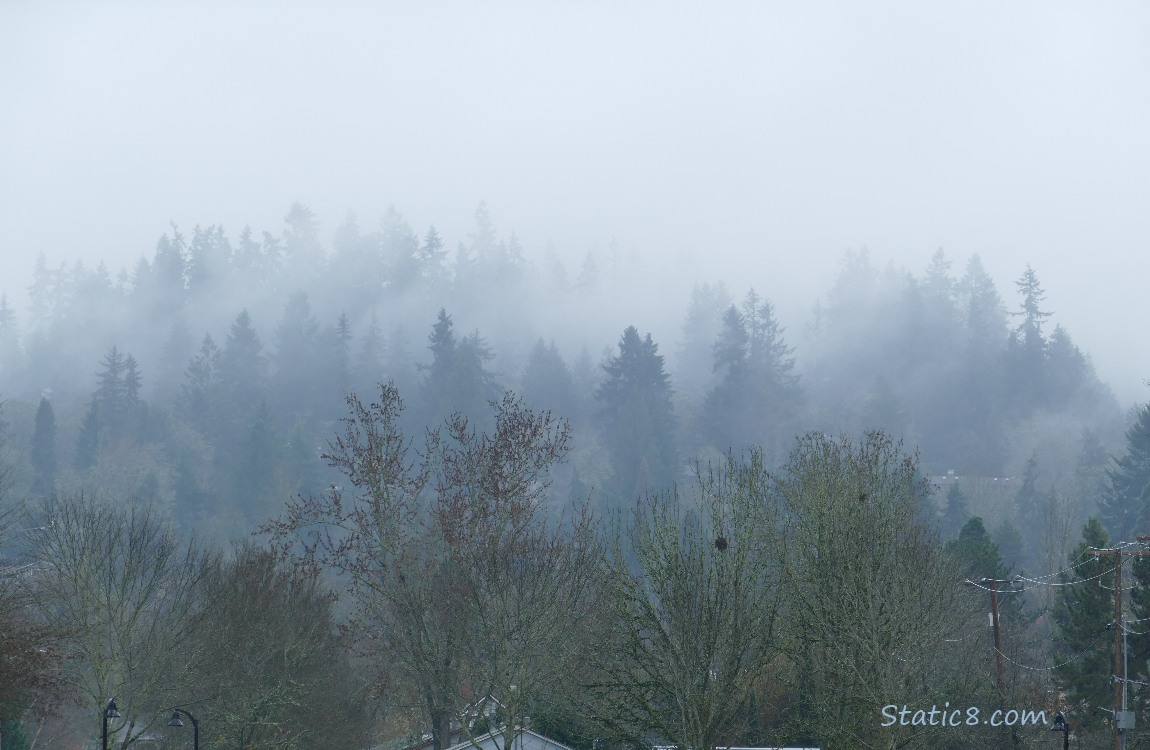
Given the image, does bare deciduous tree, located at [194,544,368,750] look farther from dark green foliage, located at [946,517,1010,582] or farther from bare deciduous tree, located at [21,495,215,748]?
dark green foliage, located at [946,517,1010,582]

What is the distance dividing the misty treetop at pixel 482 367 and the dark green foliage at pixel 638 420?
0.27 metres

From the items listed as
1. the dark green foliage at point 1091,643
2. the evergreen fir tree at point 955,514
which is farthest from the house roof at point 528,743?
the evergreen fir tree at point 955,514

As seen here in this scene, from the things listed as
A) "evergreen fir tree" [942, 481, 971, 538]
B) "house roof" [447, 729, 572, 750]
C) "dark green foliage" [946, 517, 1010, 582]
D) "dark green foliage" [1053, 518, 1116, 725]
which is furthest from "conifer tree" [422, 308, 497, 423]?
"house roof" [447, 729, 572, 750]

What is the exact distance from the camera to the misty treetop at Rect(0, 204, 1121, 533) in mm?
136125

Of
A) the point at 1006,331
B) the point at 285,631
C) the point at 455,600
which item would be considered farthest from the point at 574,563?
the point at 1006,331

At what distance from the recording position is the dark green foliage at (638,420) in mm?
130500

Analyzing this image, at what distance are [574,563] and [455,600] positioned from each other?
3977 mm

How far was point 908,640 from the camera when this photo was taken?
104 ft

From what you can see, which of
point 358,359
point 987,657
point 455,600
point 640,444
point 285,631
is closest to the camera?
point 455,600

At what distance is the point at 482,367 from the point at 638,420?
21.4m

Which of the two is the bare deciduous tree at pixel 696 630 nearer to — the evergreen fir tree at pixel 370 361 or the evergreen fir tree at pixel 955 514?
the evergreen fir tree at pixel 955 514

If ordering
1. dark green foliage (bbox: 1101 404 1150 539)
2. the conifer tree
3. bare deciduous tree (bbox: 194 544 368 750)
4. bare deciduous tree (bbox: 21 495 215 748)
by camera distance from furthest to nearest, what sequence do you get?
1. the conifer tree
2. dark green foliage (bbox: 1101 404 1150 539)
3. bare deciduous tree (bbox: 194 544 368 750)
4. bare deciduous tree (bbox: 21 495 215 748)

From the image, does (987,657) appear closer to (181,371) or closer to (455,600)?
(455,600)

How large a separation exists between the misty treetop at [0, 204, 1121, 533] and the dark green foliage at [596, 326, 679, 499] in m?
0.27
